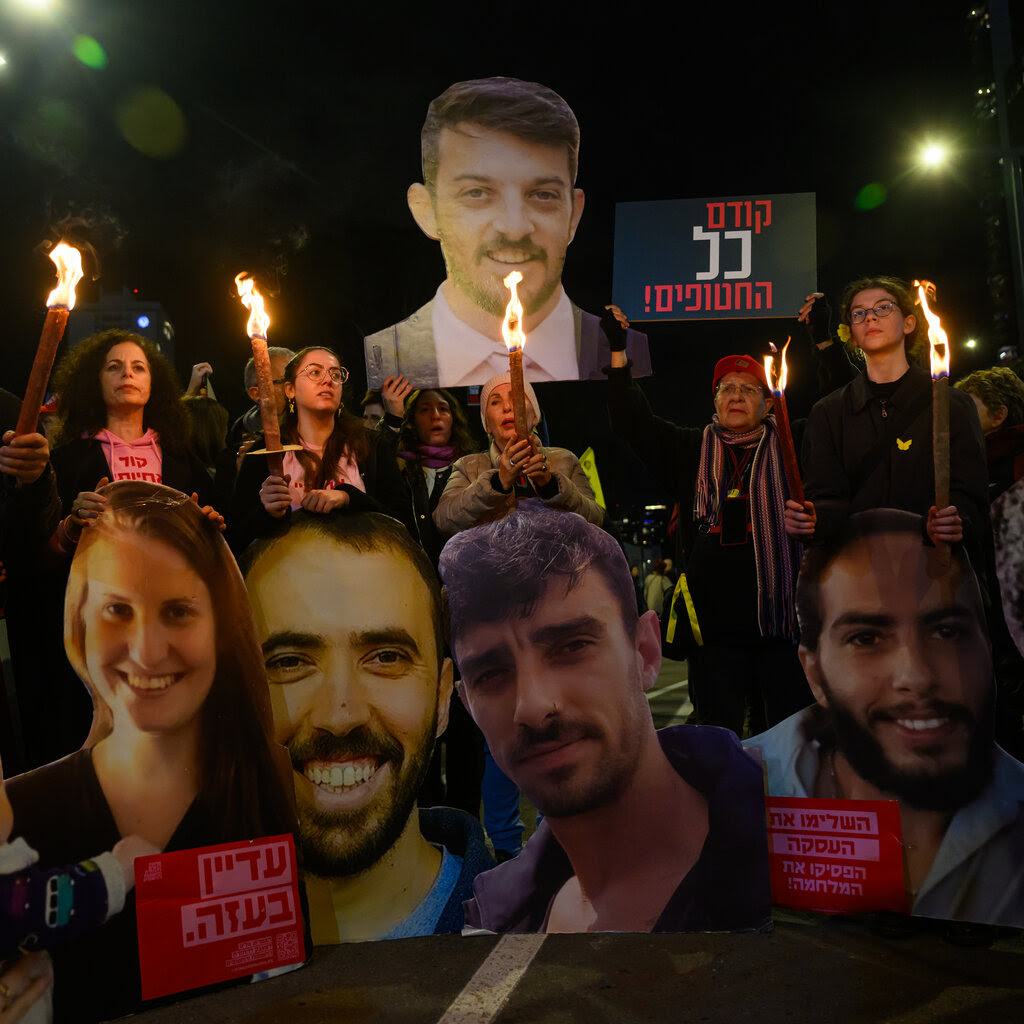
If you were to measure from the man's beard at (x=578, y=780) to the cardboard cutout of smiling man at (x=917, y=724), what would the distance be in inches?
26.5

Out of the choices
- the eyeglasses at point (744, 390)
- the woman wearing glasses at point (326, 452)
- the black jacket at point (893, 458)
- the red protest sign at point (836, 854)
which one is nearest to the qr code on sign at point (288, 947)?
the woman wearing glasses at point (326, 452)

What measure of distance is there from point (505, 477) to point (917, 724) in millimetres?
1834

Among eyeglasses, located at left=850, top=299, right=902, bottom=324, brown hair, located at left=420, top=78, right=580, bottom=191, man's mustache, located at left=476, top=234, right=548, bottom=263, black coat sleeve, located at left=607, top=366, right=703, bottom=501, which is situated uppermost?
brown hair, located at left=420, top=78, right=580, bottom=191

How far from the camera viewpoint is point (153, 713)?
358 cm

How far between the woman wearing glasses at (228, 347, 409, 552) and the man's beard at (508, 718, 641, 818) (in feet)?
3.50

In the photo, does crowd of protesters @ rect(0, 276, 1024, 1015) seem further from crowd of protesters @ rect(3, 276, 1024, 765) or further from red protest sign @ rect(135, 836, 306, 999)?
red protest sign @ rect(135, 836, 306, 999)

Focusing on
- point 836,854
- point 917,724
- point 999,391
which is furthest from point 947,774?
point 999,391

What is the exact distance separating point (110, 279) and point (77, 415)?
1629mm

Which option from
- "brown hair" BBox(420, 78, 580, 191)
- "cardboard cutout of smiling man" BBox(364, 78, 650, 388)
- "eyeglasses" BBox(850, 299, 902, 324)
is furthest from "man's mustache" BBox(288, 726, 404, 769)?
"eyeglasses" BBox(850, 299, 902, 324)

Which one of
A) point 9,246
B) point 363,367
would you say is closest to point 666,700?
point 363,367

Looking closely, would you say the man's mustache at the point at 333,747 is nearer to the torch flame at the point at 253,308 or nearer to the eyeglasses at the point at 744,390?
the torch flame at the point at 253,308

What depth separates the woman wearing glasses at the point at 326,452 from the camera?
408 cm

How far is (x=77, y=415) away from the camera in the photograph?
13.1ft

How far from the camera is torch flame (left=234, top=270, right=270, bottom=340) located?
344 cm
